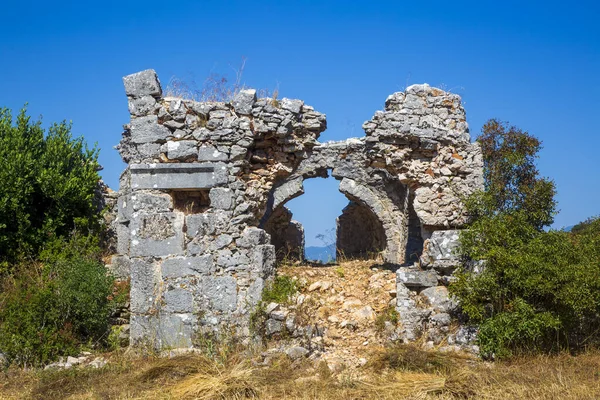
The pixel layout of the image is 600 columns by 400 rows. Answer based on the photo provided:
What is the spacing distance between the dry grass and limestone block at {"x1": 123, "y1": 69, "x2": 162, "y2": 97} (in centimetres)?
385

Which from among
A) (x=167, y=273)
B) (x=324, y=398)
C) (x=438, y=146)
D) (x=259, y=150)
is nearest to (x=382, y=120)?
(x=438, y=146)

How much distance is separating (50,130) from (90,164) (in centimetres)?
115

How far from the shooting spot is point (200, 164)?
9.09 metres

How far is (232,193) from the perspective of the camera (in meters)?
9.10

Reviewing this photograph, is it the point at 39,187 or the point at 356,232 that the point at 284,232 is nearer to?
the point at 356,232

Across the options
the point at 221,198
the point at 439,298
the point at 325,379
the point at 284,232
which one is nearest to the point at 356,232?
the point at 284,232

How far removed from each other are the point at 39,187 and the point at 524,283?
8.81 metres

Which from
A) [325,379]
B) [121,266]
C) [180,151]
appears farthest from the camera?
[121,266]

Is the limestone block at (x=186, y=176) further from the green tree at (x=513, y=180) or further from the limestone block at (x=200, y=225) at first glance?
the green tree at (x=513, y=180)

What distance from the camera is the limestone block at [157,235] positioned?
29.6 ft

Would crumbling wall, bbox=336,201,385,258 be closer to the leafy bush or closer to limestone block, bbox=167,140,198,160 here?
the leafy bush

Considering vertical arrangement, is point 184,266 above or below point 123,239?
below

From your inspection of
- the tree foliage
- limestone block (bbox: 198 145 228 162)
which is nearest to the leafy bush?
limestone block (bbox: 198 145 228 162)

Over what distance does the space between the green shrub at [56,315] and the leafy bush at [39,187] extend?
162cm
